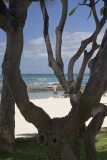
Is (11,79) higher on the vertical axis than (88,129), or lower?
higher

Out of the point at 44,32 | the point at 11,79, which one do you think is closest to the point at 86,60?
the point at 44,32

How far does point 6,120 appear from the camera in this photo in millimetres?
8758

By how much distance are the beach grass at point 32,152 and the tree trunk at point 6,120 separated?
0.26 meters

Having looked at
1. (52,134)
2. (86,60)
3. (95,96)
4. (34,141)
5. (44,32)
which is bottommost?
(34,141)

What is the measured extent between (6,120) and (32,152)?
1.05m

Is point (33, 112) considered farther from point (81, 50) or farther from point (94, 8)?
point (94, 8)

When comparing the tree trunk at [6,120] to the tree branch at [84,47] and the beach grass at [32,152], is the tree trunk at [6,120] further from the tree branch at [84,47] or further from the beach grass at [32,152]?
the tree branch at [84,47]

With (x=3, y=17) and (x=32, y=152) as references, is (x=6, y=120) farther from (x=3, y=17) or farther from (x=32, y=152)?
(x=3, y=17)

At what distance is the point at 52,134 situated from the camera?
15.0 feet

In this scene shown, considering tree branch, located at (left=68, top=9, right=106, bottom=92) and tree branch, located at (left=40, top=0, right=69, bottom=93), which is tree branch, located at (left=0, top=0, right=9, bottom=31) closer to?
tree branch, located at (left=40, top=0, right=69, bottom=93)

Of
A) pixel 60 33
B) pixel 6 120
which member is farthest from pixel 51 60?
pixel 6 120

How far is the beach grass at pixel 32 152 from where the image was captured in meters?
8.45

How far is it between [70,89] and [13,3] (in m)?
1.35

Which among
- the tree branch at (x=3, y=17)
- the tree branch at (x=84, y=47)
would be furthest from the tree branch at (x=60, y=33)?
the tree branch at (x=3, y=17)
